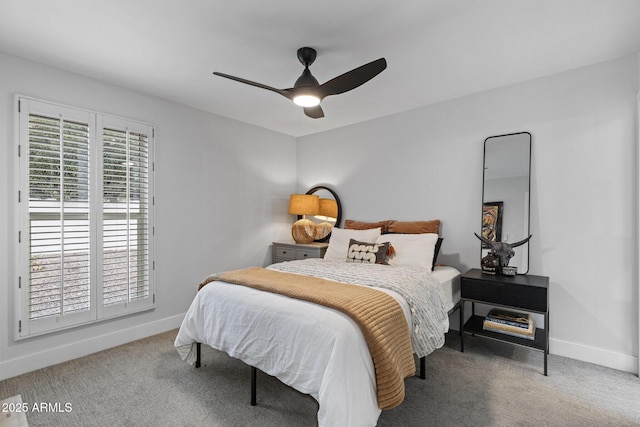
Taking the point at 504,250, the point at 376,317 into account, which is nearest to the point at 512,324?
the point at 504,250

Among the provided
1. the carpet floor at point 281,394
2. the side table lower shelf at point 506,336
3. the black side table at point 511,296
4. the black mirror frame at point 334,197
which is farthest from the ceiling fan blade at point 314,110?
the side table lower shelf at point 506,336

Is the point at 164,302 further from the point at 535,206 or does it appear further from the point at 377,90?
the point at 535,206

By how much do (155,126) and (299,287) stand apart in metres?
2.49

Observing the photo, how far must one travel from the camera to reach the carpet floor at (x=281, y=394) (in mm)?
1944

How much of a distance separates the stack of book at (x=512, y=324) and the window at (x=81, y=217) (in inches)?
131

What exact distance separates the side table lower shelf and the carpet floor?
21 cm

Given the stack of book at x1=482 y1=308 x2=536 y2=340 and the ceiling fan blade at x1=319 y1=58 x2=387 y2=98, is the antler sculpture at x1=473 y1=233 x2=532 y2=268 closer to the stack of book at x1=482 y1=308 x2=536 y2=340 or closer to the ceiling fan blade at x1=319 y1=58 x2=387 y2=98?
the stack of book at x1=482 y1=308 x2=536 y2=340

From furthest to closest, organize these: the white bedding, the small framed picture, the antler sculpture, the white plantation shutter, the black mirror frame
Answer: the black mirror frame
the small framed picture
the white plantation shutter
the antler sculpture
the white bedding

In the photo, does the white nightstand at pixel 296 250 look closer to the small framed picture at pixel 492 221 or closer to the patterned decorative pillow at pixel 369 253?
the patterned decorative pillow at pixel 369 253

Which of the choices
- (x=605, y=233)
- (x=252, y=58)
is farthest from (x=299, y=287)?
(x=605, y=233)

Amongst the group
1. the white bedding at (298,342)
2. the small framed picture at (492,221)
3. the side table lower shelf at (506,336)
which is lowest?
the side table lower shelf at (506,336)

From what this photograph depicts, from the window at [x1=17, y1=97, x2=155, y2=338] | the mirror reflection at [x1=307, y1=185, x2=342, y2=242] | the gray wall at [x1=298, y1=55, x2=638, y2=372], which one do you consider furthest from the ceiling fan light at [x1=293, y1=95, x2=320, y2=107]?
the mirror reflection at [x1=307, y1=185, x2=342, y2=242]

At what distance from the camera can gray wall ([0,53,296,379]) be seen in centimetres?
250

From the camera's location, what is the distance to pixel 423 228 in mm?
3461
